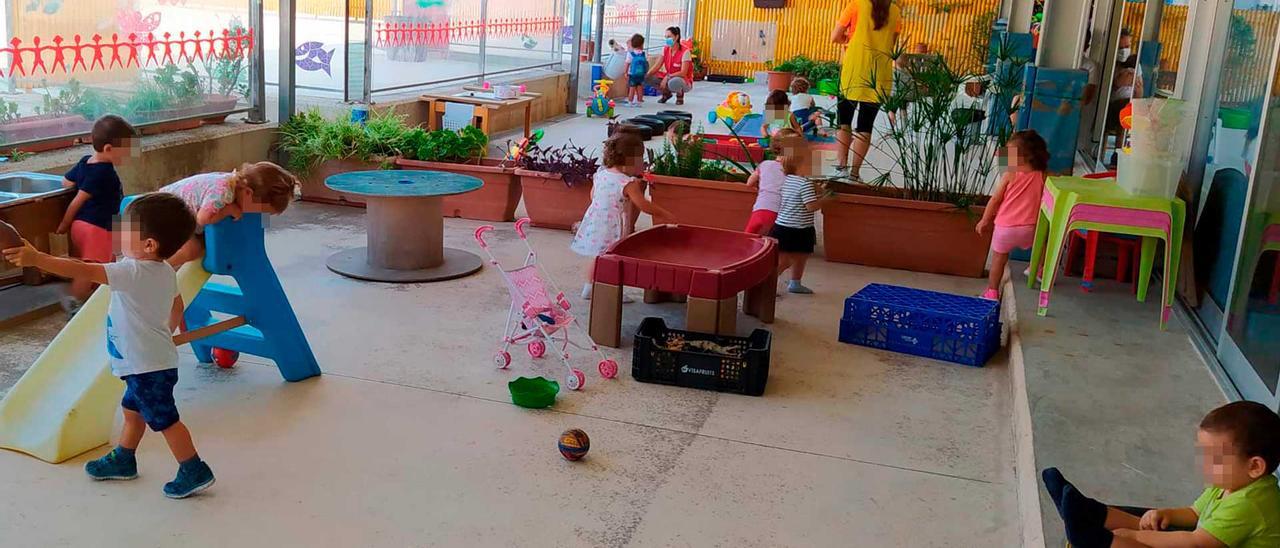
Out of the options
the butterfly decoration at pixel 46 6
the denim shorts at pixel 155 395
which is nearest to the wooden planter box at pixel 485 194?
the butterfly decoration at pixel 46 6

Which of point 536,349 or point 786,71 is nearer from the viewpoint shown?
point 536,349

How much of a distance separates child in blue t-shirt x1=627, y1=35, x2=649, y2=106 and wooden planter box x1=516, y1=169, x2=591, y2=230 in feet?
34.1

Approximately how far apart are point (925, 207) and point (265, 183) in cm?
463

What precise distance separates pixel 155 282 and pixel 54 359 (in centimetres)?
101

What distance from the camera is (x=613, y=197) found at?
6613 mm

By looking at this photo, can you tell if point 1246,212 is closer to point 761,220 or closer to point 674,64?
point 761,220

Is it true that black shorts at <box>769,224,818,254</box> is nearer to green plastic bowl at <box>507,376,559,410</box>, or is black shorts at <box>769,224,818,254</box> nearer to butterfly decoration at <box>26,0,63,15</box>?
green plastic bowl at <box>507,376,559,410</box>

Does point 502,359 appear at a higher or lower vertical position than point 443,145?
lower

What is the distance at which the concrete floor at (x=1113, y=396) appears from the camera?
3.97 meters

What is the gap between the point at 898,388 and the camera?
5.59m

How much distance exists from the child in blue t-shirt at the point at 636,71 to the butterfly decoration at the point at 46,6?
1204 centimetres

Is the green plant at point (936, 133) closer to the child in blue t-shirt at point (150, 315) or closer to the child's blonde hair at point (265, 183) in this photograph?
the child's blonde hair at point (265, 183)

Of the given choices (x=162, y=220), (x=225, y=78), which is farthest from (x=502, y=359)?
(x=225, y=78)

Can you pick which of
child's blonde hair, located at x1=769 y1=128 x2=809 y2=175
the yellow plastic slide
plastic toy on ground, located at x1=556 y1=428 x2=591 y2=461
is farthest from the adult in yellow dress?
the yellow plastic slide
